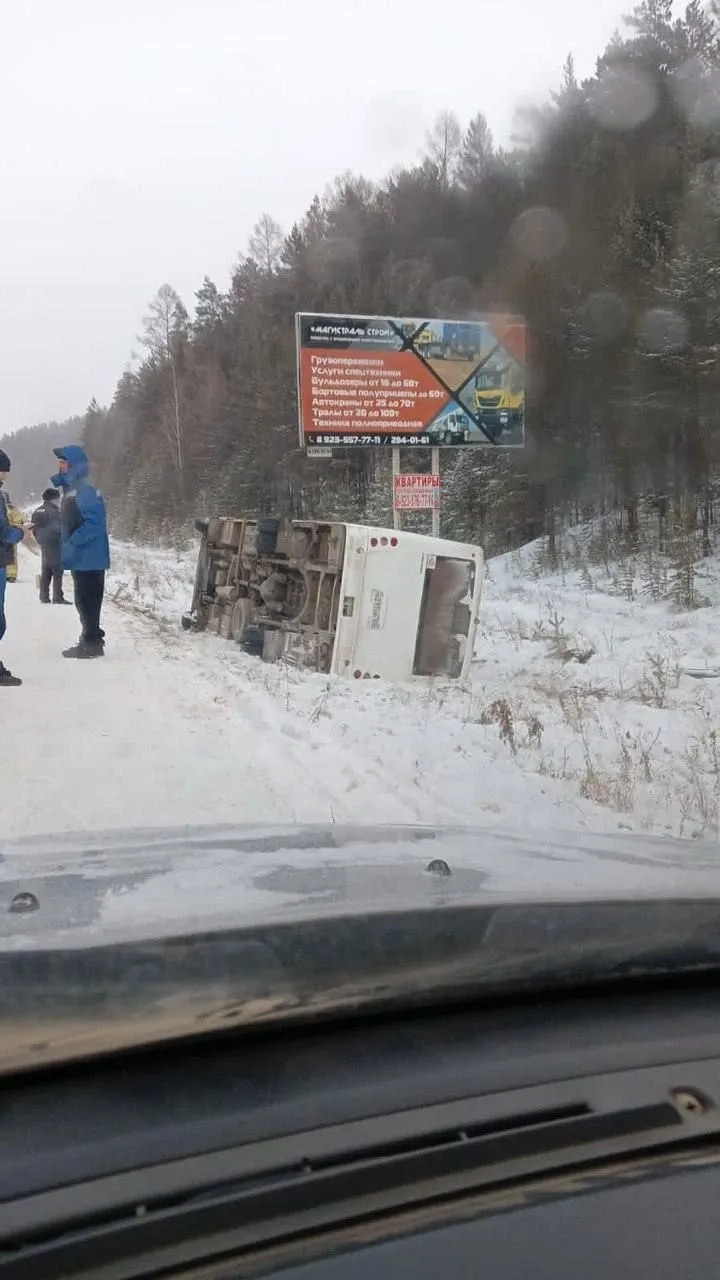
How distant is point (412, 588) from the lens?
377 inches

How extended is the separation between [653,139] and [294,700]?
3026 centimetres

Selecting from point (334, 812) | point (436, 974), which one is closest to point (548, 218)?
point (334, 812)

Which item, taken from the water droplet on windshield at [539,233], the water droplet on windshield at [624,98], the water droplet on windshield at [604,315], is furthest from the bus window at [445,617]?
the water droplet on windshield at [624,98]

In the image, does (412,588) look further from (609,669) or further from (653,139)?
(653,139)

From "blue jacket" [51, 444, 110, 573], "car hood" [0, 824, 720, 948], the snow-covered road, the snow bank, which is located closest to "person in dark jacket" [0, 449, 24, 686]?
the snow-covered road

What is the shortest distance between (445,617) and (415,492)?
7543mm

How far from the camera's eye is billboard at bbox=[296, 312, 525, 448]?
1867cm

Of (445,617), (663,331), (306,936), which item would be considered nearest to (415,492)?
(445,617)

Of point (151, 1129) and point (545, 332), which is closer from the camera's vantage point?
point (151, 1129)

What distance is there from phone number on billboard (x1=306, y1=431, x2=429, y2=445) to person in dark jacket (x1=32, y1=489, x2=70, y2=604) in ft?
17.0

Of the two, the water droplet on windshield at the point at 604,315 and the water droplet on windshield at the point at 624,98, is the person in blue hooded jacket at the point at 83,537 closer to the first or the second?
the water droplet on windshield at the point at 604,315

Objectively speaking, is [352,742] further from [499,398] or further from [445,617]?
[499,398]

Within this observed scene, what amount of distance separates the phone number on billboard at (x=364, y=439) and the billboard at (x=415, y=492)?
193 centimetres

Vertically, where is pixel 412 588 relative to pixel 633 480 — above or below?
below
